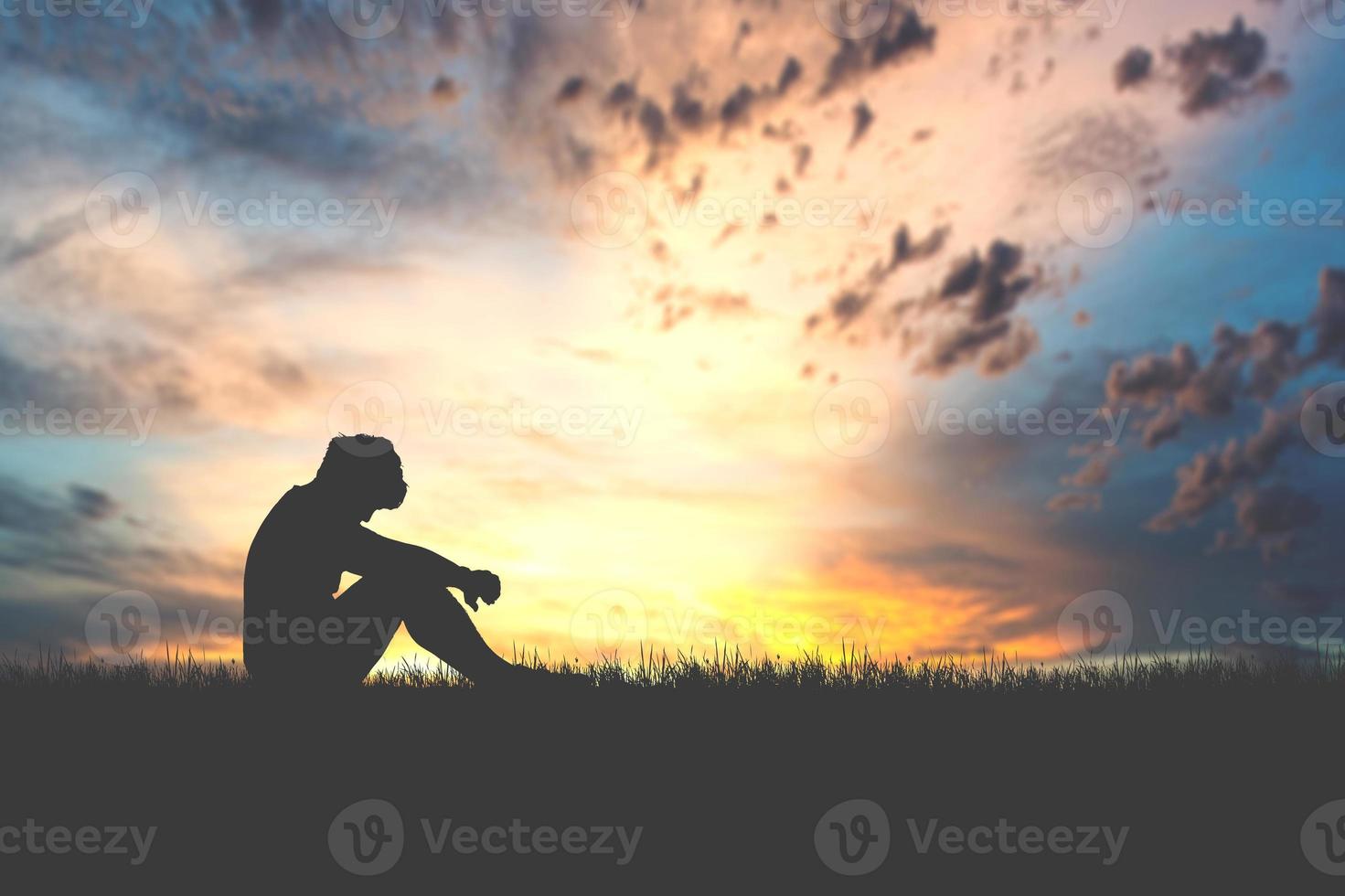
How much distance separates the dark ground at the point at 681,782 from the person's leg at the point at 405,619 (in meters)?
0.51

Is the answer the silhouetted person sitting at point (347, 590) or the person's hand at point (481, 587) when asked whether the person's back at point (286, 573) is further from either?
the person's hand at point (481, 587)

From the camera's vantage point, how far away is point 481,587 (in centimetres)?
782

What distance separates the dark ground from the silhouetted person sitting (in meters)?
0.42

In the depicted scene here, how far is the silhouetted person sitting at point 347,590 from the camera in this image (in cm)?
739

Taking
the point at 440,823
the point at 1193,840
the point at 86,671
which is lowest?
the point at 440,823

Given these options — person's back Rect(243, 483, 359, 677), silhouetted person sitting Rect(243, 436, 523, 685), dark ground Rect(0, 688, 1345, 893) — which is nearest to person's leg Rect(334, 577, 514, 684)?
silhouetted person sitting Rect(243, 436, 523, 685)

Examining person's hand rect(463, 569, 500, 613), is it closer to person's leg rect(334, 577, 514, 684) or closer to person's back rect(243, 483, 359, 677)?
person's leg rect(334, 577, 514, 684)

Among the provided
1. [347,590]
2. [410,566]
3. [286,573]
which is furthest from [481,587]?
[286,573]

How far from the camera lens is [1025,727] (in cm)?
820

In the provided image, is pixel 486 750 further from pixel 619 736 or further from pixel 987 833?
pixel 987 833

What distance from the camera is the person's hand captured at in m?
7.81

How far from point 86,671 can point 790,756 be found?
806 centimetres

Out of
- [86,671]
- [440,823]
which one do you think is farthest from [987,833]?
[86,671]

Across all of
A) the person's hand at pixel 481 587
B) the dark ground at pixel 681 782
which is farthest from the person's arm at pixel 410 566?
the dark ground at pixel 681 782
